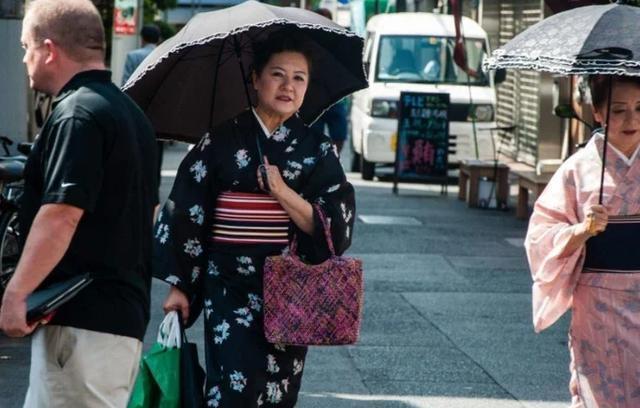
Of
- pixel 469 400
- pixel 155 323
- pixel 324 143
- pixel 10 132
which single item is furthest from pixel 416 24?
pixel 324 143

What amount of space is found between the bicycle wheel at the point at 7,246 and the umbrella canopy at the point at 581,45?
459cm

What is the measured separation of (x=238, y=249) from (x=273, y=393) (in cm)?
53

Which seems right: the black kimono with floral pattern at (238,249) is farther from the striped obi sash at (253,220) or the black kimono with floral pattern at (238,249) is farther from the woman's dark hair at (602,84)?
the woman's dark hair at (602,84)

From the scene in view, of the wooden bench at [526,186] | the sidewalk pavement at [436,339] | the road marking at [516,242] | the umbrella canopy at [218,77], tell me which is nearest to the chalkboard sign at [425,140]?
the wooden bench at [526,186]

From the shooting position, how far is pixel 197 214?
543cm

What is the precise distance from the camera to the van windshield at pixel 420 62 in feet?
71.5

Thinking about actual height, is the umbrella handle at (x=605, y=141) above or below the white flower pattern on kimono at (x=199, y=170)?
above

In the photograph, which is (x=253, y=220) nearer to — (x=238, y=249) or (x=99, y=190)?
(x=238, y=249)

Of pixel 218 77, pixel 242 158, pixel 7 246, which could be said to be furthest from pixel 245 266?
pixel 7 246

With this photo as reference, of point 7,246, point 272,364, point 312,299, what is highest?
point 312,299

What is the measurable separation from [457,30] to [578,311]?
1587cm

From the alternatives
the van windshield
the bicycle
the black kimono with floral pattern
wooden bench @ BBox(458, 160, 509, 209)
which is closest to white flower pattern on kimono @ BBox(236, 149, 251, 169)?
the black kimono with floral pattern

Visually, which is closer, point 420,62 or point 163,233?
point 163,233

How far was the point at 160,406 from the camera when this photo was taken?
516 cm
